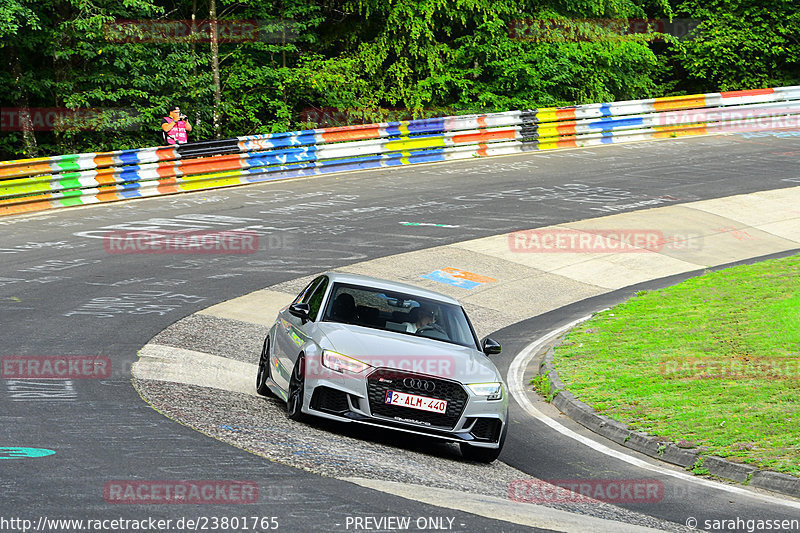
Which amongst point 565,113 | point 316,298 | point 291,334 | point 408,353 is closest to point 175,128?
point 565,113

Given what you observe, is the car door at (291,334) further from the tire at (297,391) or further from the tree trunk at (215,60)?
the tree trunk at (215,60)

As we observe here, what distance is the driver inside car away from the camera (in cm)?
1044

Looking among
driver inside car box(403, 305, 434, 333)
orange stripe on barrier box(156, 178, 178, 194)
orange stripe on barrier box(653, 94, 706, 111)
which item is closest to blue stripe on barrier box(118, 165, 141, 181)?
orange stripe on barrier box(156, 178, 178, 194)

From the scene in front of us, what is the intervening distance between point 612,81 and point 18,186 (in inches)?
937

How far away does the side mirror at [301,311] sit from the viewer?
34.3ft

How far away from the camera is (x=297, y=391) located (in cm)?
966

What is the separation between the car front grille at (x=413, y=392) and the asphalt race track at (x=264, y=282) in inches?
38.5

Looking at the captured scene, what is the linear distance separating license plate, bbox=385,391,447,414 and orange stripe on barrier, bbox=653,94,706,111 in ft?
90.5

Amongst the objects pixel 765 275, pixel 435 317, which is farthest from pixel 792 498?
pixel 765 275

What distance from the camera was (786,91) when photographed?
36.5m

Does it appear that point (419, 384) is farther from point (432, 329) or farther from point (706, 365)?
point (706, 365)

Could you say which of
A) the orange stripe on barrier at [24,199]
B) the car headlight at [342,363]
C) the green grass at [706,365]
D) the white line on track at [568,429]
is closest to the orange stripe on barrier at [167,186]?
the orange stripe on barrier at [24,199]

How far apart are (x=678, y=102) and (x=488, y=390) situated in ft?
92.8

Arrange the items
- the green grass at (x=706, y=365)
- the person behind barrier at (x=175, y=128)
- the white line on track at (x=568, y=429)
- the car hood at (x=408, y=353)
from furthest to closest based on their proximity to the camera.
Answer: the person behind barrier at (x=175, y=128) → the green grass at (x=706, y=365) → the car hood at (x=408, y=353) → the white line on track at (x=568, y=429)
